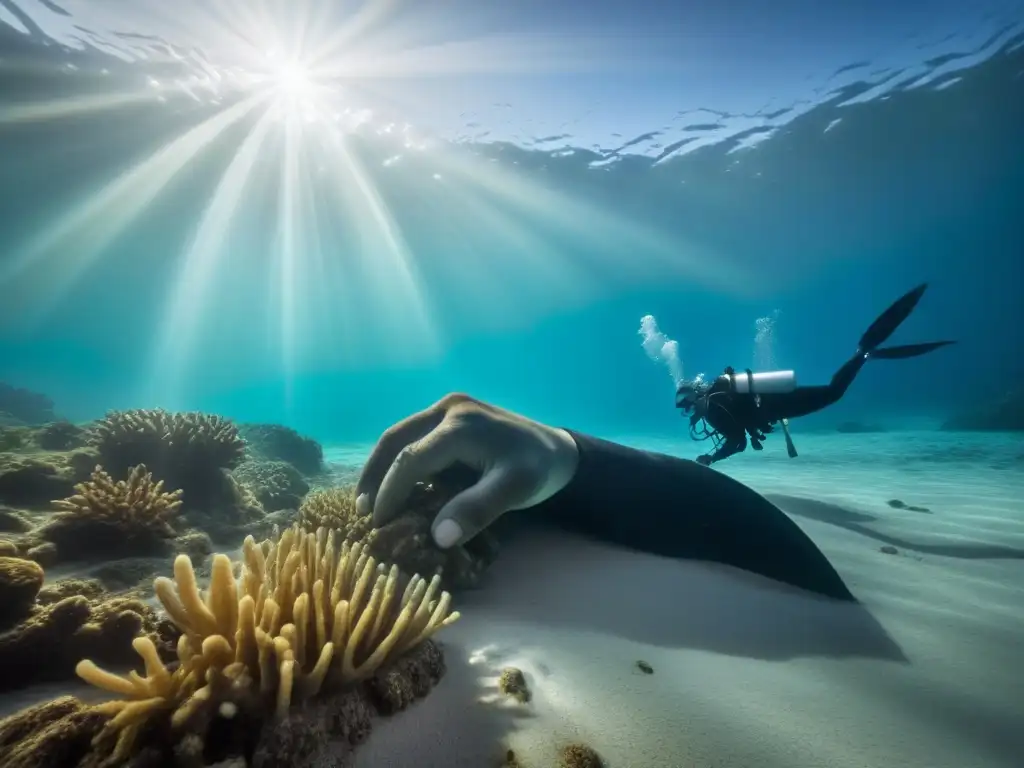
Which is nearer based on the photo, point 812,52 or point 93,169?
point 812,52

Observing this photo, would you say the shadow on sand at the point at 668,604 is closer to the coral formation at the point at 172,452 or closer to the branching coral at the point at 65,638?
the branching coral at the point at 65,638

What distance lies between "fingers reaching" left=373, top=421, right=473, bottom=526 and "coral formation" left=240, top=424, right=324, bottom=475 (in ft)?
38.3

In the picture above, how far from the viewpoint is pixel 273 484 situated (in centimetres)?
838

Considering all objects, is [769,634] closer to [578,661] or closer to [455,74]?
[578,661]

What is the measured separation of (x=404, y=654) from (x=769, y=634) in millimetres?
2441

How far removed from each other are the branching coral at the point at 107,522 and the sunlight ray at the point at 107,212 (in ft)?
81.1

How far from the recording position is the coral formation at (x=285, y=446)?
13547mm

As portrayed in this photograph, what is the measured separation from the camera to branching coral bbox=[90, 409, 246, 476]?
6.02m

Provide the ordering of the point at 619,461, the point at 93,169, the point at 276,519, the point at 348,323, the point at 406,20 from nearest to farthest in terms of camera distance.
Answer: the point at 619,461, the point at 276,519, the point at 406,20, the point at 93,169, the point at 348,323

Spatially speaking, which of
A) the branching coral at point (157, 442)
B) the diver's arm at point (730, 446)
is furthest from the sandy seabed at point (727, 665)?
A: the branching coral at point (157, 442)

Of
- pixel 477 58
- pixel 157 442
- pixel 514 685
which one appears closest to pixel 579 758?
pixel 514 685

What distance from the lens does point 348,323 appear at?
81.1 meters

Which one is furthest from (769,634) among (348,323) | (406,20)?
(348,323)

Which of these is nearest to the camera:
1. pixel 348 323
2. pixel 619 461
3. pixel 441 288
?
pixel 619 461
